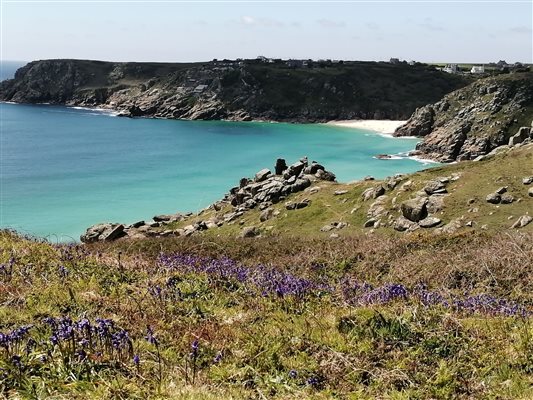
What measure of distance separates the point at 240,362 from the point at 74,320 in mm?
→ 2725

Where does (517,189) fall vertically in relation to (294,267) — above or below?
above

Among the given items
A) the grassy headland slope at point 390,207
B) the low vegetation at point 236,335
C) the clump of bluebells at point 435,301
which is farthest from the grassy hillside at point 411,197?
the clump of bluebells at point 435,301

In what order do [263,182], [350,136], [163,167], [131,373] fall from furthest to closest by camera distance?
[350,136], [163,167], [263,182], [131,373]

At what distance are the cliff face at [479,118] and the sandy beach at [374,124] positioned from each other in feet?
71.9

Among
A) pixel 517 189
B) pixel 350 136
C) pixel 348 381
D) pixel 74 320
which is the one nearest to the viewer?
pixel 348 381

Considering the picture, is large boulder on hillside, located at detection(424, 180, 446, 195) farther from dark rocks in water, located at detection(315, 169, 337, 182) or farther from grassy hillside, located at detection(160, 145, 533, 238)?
dark rocks in water, located at detection(315, 169, 337, 182)

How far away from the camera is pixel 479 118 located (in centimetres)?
10088

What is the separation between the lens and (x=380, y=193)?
33.5m

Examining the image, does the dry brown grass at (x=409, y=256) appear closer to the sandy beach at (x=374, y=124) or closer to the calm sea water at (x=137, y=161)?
the calm sea water at (x=137, y=161)

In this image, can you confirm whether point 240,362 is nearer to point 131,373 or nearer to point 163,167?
point 131,373

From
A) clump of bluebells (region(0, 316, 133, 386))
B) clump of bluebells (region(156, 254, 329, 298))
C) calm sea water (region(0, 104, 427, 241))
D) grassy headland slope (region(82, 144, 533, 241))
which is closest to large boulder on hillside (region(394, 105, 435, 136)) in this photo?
calm sea water (region(0, 104, 427, 241))

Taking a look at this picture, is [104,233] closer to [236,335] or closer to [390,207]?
[390,207]

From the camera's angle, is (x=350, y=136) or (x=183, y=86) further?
(x=183, y=86)

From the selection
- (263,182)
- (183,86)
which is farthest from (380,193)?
(183,86)
